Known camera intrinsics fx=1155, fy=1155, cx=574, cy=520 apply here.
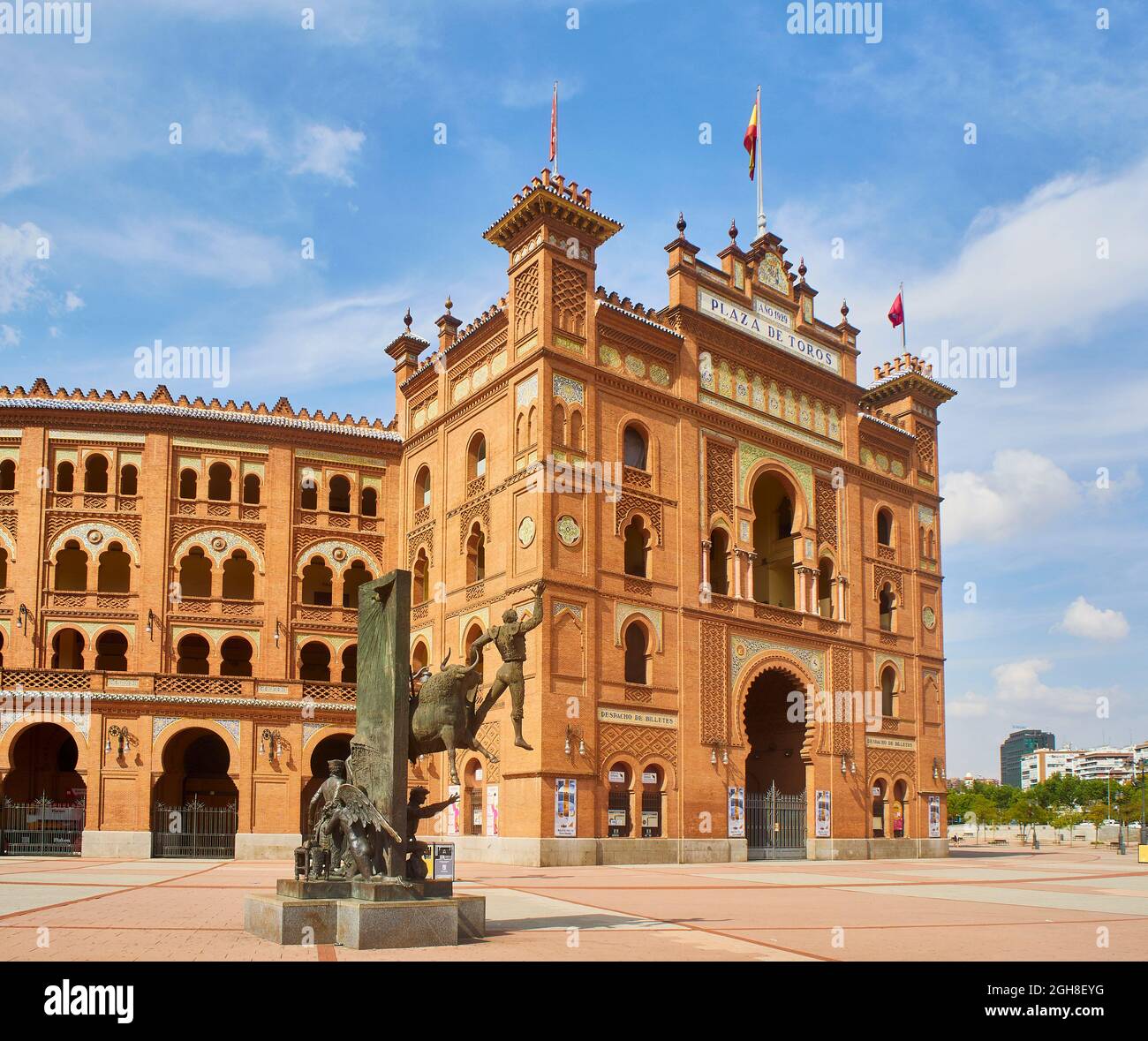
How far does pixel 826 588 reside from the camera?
40281mm

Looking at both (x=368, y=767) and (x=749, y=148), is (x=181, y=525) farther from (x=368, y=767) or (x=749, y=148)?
(x=368, y=767)

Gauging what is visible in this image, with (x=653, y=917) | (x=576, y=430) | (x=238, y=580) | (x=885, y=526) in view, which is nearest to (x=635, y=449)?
(x=576, y=430)

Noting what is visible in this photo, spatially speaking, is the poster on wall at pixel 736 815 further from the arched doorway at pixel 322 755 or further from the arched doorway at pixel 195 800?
the arched doorway at pixel 195 800

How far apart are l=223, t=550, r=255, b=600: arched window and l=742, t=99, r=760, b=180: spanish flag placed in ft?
71.0

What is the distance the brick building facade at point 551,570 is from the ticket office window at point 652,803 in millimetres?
71

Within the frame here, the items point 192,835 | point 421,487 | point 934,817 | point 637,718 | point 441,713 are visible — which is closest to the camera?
point 441,713

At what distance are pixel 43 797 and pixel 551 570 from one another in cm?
1590

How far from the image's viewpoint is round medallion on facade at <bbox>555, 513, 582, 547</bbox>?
30688 millimetres

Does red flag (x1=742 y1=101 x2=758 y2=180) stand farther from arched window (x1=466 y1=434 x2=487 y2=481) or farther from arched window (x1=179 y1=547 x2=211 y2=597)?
arched window (x1=179 y1=547 x2=211 y2=597)

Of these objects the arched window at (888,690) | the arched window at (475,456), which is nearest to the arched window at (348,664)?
the arched window at (475,456)

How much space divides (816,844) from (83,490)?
25.8 meters

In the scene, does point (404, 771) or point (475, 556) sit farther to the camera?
point (475, 556)

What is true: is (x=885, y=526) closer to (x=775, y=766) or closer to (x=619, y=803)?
(x=775, y=766)

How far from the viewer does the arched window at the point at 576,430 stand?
31516 mm
